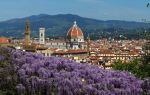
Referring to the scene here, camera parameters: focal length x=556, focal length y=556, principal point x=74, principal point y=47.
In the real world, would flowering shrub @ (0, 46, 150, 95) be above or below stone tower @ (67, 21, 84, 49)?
above

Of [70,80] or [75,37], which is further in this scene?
[75,37]

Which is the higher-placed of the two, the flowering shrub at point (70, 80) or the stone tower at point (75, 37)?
the flowering shrub at point (70, 80)

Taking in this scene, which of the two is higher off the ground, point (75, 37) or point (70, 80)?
point (70, 80)

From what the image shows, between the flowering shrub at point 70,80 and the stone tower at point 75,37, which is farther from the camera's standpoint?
the stone tower at point 75,37

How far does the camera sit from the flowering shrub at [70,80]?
6.32 meters

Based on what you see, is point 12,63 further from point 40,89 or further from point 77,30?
point 77,30

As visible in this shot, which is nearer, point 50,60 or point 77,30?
point 50,60

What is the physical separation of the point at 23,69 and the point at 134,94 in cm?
141

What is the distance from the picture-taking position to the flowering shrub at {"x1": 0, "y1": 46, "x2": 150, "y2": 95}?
Answer: 249 inches

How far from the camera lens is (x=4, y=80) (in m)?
6.69

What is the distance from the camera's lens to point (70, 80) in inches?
254

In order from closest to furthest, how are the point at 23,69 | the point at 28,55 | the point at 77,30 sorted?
1. the point at 23,69
2. the point at 28,55
3. the point at 77,30

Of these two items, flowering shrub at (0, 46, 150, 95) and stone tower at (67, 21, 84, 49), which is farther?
stone tower at (67, 21, 84, 49)

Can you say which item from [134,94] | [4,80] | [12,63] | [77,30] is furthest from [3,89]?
[77,30]
